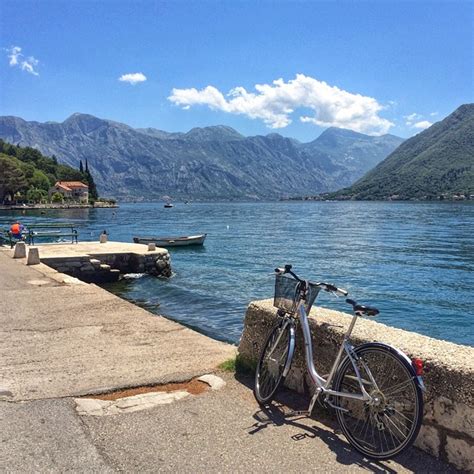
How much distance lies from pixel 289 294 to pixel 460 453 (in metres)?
2.29

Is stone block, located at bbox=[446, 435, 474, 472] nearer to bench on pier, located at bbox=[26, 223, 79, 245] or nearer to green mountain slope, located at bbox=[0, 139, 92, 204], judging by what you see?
bench on pier, located at bbox=[26, 223, 79, 245]

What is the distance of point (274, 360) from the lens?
5555 mm

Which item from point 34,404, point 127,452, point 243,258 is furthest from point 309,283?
point 243,258

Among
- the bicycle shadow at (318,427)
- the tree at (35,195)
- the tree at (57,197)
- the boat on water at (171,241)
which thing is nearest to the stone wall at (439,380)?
the bicycle shadow at (318,427)

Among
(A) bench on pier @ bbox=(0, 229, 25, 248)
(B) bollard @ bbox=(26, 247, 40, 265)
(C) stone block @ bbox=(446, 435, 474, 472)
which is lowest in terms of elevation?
(A) bench on pier @ bbox=(0, 229, 25, 248)

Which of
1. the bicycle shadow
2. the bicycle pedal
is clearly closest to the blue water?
the bicycle shadow

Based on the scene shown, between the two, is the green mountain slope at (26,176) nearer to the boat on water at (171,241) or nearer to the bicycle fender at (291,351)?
the boat on water at (171,241)

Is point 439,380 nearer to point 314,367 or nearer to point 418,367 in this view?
point 418,367

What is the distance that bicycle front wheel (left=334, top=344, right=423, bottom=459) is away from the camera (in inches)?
162

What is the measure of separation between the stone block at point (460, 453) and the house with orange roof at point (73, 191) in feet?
575

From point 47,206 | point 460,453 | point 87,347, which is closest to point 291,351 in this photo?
point 460,453

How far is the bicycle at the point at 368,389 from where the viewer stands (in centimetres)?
414

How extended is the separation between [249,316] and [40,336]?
4.35 metres

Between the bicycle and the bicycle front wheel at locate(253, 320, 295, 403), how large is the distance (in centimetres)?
2
